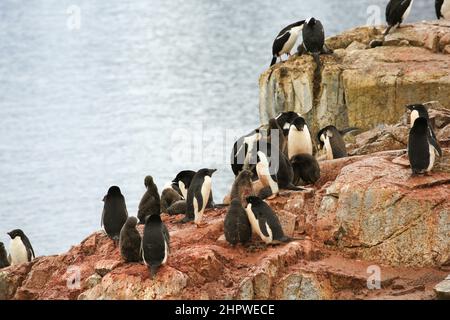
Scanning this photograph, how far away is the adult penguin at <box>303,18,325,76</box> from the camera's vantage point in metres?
31.1

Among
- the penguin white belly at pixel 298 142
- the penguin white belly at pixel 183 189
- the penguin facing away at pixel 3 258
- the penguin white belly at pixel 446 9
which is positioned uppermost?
the penguin white belly at pixel 446 9

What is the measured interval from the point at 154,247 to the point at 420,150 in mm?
5348

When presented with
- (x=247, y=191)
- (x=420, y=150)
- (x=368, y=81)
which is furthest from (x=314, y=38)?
(x=420, y=150)

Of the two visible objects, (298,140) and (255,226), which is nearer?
(255,226)

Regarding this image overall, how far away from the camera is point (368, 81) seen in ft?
103

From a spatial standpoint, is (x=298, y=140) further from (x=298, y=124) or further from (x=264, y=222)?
(x=264, y=222)

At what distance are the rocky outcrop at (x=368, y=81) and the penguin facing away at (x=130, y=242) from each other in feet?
43.1

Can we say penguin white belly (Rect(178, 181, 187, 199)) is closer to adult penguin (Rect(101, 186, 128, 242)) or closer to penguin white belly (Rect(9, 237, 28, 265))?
adult penguin (Rect(101, 186, 128, 242))

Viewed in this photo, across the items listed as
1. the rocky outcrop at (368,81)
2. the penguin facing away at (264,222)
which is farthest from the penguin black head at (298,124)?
the rocky outcrop at (368,81)

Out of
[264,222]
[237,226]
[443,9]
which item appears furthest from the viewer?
[443,9]

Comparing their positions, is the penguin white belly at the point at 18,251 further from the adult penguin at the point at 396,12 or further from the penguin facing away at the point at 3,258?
the adult penguin at the point at 396,12

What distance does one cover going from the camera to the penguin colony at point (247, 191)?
19719 mm

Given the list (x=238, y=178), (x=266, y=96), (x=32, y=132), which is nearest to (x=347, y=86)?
(x=266, y=96)

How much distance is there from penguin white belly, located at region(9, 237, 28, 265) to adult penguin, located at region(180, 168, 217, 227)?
595cm
